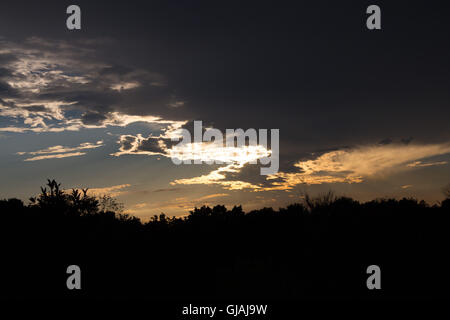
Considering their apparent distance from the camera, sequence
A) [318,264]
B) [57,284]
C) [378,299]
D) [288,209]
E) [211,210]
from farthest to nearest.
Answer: [211,210]
[288,209]
[318,264]
[57,284]
[378,299]

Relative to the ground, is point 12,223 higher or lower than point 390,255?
higher

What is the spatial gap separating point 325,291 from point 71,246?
44.7 feet

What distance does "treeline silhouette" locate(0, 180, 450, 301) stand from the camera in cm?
1714

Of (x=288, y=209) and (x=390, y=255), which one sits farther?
(x=288, y=209)

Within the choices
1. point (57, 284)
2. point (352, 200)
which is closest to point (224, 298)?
point (57, 284)

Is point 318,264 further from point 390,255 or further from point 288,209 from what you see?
point 288,209

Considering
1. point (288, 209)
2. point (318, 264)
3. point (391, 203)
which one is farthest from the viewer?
point (391, 203)

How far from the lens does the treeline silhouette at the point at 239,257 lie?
17.1 m

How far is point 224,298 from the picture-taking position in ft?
52.5

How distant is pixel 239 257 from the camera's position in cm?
2322

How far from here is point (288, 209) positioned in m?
32.3
